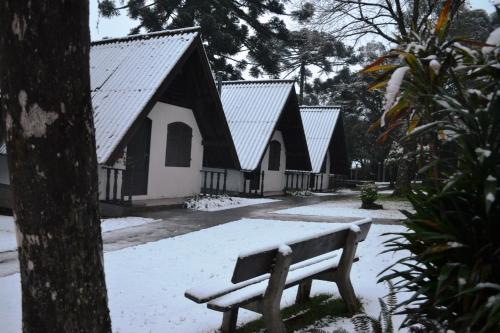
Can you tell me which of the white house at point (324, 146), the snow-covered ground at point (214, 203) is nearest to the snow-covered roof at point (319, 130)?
the white house at point (324, 146)

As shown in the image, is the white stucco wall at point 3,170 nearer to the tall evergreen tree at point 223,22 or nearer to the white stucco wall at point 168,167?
the white stucco wall at point 168,167

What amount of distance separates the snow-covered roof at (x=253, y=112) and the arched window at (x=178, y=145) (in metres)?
2.71

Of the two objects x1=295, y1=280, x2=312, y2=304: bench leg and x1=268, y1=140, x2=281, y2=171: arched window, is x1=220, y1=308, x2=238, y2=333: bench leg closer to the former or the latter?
x1=295, y1=280, x2=312, y2=304: bench leg

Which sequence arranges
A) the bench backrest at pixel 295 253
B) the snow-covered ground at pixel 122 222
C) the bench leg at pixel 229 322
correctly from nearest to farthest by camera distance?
the bench backrest at pixel 295 253 < the bench leg at pixel 229 322 < the snow-covered ground at pixel 122 222

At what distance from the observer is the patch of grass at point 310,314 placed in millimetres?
4219

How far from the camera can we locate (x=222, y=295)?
12.3 feet

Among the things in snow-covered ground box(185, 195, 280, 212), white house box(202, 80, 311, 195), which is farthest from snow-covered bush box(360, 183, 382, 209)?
white house box(202, 80, 311, 195)

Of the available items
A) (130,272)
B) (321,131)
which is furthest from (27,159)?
(321,131)

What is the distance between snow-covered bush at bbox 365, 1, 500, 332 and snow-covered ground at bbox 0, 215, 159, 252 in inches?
255

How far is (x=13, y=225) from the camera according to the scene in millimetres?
9141

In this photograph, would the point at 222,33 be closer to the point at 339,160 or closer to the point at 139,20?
the point at 139,20

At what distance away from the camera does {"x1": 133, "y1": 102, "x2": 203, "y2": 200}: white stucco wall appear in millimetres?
13445

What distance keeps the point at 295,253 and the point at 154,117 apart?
10278 mm

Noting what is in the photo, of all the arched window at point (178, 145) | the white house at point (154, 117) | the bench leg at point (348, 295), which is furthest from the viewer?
the arched window at point (178, 145)
